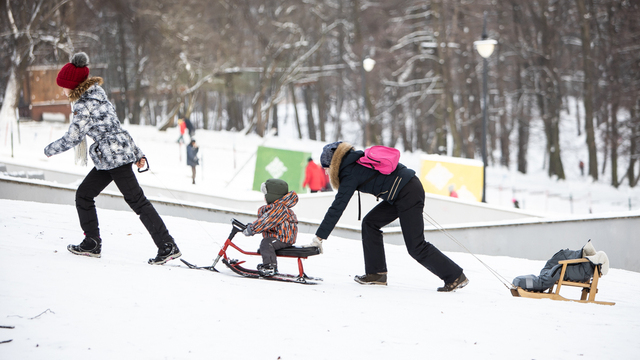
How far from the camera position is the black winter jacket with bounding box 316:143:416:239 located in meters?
5.07

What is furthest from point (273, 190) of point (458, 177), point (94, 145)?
point (458, 177)

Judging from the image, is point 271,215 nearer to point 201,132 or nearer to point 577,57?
point 201,132

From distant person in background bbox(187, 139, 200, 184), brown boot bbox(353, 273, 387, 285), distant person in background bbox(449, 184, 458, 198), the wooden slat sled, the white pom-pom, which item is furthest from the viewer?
distant person in background bbox(187, 139, 200, 184)

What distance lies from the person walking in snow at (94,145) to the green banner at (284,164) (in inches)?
386

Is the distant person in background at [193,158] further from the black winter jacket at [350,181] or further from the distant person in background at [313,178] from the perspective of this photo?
the black winter jacket at [350,181]

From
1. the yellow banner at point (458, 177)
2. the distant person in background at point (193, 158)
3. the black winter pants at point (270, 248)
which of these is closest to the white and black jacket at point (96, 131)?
the black winter pants at point (270, 248)

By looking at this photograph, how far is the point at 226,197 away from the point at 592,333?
8.99 metres

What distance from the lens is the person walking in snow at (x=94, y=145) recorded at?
511 cm

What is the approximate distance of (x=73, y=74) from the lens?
16.9ft

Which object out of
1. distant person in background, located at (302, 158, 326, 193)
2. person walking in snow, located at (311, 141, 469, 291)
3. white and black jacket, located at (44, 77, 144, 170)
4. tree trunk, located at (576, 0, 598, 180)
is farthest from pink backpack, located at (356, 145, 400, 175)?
tree trunk, located at (576, 0, 598, 180)

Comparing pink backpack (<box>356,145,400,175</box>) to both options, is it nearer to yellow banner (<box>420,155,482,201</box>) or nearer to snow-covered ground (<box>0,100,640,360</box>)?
snow-covered ground (<box>0,100,640,360</box>)

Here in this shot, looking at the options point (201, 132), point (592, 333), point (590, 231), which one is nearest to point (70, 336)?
point (592, 333)

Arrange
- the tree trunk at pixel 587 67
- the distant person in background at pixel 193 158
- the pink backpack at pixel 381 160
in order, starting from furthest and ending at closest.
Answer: the tree trunk at pixel 587 67 → the distant person in background at pixel 193 158 → the pink backpack at pixel 381 160

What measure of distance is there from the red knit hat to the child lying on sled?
195cm
